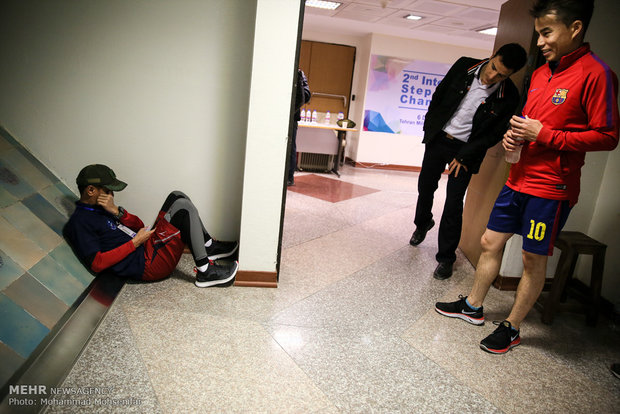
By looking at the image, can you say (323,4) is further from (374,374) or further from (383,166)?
(374,374)

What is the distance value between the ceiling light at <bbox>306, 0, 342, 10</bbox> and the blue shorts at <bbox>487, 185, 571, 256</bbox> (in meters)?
4.38

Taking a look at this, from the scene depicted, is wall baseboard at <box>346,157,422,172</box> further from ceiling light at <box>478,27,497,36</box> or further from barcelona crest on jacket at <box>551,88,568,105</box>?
barcelona crest on jacket at <box>551,88,568,105</box>

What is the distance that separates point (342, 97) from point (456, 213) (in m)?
5.38

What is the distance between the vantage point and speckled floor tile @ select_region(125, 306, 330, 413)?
1476mm

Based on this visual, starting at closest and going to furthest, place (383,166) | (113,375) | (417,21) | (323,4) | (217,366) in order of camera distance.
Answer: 1. (113,375)
2. (217,366)
3. (323,4)
4. (417,21)
5. (383,166)

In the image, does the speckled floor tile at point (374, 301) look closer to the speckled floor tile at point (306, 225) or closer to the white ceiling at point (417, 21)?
the speckled floor tile at point (306, 225)

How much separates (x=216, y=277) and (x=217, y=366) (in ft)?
2.34

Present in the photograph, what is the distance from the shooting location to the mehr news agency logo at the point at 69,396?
4.25 feet

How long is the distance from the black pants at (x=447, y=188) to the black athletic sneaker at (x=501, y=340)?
794 mm

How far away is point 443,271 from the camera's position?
2.77 m

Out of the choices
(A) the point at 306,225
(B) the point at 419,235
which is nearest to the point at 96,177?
(A) the point at 306,225

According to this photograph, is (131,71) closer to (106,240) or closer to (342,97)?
(106,240)

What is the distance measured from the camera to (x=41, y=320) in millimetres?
1553

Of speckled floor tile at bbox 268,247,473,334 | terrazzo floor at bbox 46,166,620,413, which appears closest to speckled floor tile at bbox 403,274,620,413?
terrazzo floor at bbox 46,166,620,413
